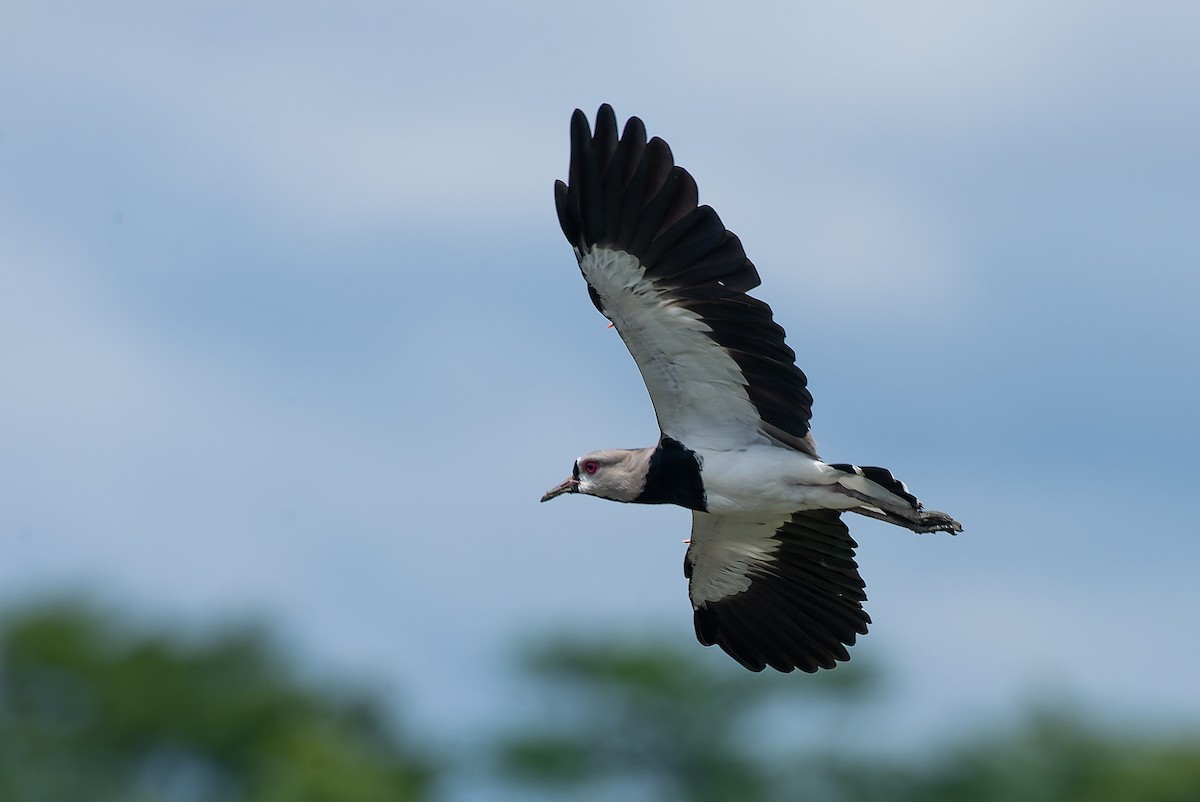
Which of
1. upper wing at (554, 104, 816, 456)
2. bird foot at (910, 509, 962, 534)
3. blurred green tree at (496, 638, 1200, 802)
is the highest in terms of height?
blurred green tree at (496, 638, 1200, 802)

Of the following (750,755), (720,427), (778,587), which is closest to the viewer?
(720,427)

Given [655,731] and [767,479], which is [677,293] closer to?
[767,479]

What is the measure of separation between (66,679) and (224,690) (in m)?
4.59

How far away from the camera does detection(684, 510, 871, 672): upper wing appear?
53.0 ft

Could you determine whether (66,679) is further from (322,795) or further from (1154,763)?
(1154,763)

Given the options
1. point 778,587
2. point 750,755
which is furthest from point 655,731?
point 778,587

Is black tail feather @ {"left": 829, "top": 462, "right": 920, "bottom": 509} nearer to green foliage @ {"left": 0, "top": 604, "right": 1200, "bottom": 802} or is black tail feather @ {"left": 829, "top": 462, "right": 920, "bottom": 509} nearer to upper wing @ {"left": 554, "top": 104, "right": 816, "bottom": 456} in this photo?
upper wing @ {"left": 554, "top": 104, "right": 816, "bottom": 456}

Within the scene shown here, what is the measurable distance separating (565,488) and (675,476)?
1083 millimetres

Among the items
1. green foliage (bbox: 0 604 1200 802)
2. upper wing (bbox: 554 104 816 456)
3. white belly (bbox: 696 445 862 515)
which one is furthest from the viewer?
green foliage (bbox: 0 604 1200 802)

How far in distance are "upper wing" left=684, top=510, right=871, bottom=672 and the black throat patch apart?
102 centimetres

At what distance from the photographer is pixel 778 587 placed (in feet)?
53.9

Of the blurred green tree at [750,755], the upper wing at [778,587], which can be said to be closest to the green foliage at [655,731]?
the blurred green tree at [750,755]

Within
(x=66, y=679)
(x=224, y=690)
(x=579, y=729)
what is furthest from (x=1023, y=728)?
(x=66, y=679)

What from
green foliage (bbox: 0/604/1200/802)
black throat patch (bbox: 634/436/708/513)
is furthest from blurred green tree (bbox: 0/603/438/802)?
black throat patch (bbox: 634/436/708/513)
